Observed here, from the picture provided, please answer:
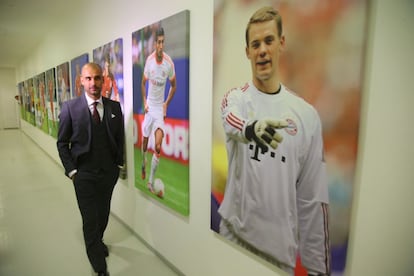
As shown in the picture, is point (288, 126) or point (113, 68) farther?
point (113, 68)

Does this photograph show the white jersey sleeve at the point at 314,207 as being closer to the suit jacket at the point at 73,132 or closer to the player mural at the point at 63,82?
the suit jacket at the point at 73,132

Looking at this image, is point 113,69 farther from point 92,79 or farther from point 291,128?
point 291,128

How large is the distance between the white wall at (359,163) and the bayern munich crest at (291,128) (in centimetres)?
31

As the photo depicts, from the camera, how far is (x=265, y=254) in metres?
1.52

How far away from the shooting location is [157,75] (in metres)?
2.27

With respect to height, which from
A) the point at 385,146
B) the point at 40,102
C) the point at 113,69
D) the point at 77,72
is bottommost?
the point at 385,146

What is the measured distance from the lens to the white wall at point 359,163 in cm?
109

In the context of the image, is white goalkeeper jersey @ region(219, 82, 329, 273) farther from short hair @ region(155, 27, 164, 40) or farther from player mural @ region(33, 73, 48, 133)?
player mural @ region(33, 73, 48, 133)

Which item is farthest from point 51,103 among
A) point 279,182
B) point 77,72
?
point 279,182

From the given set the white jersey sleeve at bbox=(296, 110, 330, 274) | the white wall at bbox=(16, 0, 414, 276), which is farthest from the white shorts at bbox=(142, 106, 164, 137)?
the white jersey sleeve at bbox=(296, 110, 330, 274)

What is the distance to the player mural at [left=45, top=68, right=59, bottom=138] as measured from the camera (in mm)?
6066

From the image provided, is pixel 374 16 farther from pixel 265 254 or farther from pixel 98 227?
pixel 98 227

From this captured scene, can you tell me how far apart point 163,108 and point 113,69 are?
1315 mm

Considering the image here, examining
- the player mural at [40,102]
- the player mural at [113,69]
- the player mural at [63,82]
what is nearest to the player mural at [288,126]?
the player mural at [113,69]
